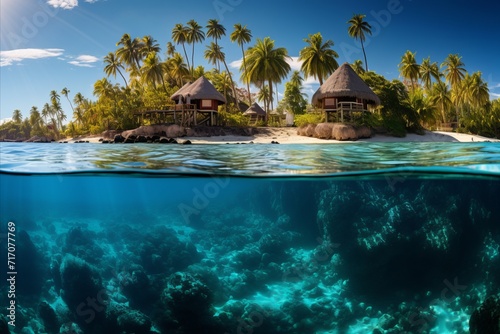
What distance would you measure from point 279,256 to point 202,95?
100 ft

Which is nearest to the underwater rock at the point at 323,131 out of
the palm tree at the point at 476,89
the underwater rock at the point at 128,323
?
the underwater rock at the point at 128,323

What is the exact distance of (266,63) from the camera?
51688 millimetres

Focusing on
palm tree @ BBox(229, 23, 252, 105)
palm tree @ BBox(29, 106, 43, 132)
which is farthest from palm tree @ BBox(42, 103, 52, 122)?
palm tree @ BBox(229, 23, 252, 105)

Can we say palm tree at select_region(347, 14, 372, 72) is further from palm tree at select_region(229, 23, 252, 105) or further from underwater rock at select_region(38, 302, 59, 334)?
underwater rock at select_region(38, 302, 59, 334)

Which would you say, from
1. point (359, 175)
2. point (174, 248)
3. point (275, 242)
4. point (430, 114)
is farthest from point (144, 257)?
point (430, 114)

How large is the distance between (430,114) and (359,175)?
109ft

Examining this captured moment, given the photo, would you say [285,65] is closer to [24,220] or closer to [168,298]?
[24,220]

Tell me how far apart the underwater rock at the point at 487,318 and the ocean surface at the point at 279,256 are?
5cm

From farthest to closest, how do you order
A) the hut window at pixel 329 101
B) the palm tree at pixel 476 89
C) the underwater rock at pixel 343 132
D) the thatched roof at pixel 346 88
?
the palm tree at pixel 476 89 < the hut window at pixel 329 101 < the thatched roof at pixel 346 88 < the underwater rock at pixel 343 132

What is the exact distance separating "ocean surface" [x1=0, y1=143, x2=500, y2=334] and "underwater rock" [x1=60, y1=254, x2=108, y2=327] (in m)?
0.04

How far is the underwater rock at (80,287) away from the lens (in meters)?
11.1

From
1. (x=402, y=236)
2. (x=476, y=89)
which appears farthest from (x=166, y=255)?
(x=476, y=89)

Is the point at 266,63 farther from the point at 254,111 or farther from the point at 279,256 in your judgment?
the point at 279,256

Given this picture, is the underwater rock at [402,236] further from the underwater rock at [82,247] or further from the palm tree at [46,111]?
the palm tree at [46,111]
